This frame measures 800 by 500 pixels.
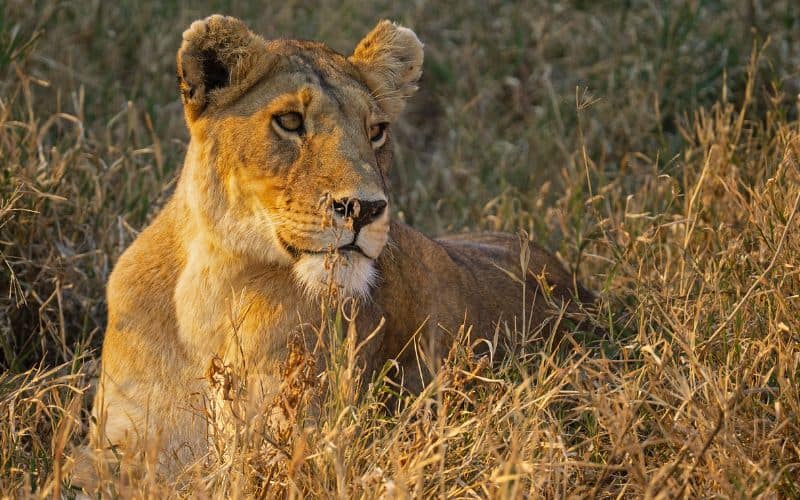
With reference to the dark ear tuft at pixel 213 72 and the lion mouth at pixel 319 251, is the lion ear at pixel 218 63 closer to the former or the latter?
the dark ear tuft at pixel 213 72

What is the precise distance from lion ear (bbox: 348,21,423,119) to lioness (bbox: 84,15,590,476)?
0.54 feet

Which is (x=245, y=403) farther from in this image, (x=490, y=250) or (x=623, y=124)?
(x=623, y=124)

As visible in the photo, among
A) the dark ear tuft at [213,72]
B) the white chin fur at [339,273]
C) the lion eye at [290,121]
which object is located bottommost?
the white chin fur at [339,273]

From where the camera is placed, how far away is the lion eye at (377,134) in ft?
13.8

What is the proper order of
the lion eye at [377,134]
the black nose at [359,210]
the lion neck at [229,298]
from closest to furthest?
the black nose at [359,210] → the lion neck at [229,298] → the lion eye at [377,134]

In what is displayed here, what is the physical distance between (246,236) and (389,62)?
1.00 meters

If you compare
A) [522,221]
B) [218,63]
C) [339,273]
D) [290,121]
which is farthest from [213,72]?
[522,221]

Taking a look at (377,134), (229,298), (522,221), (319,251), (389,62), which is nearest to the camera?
(319,251)

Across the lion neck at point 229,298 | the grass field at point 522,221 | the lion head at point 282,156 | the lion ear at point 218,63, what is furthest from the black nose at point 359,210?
the lion ear at point 218,63

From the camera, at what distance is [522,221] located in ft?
20.5

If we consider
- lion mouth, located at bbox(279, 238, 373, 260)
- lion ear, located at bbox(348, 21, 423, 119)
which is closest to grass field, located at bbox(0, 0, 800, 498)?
lion mouth, located at bbox(279, 238, 373, 260)

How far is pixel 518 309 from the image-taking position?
501 cm

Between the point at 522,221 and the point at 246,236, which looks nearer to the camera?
the point at 246,236

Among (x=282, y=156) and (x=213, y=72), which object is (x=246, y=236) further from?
(x=213, y=72)
